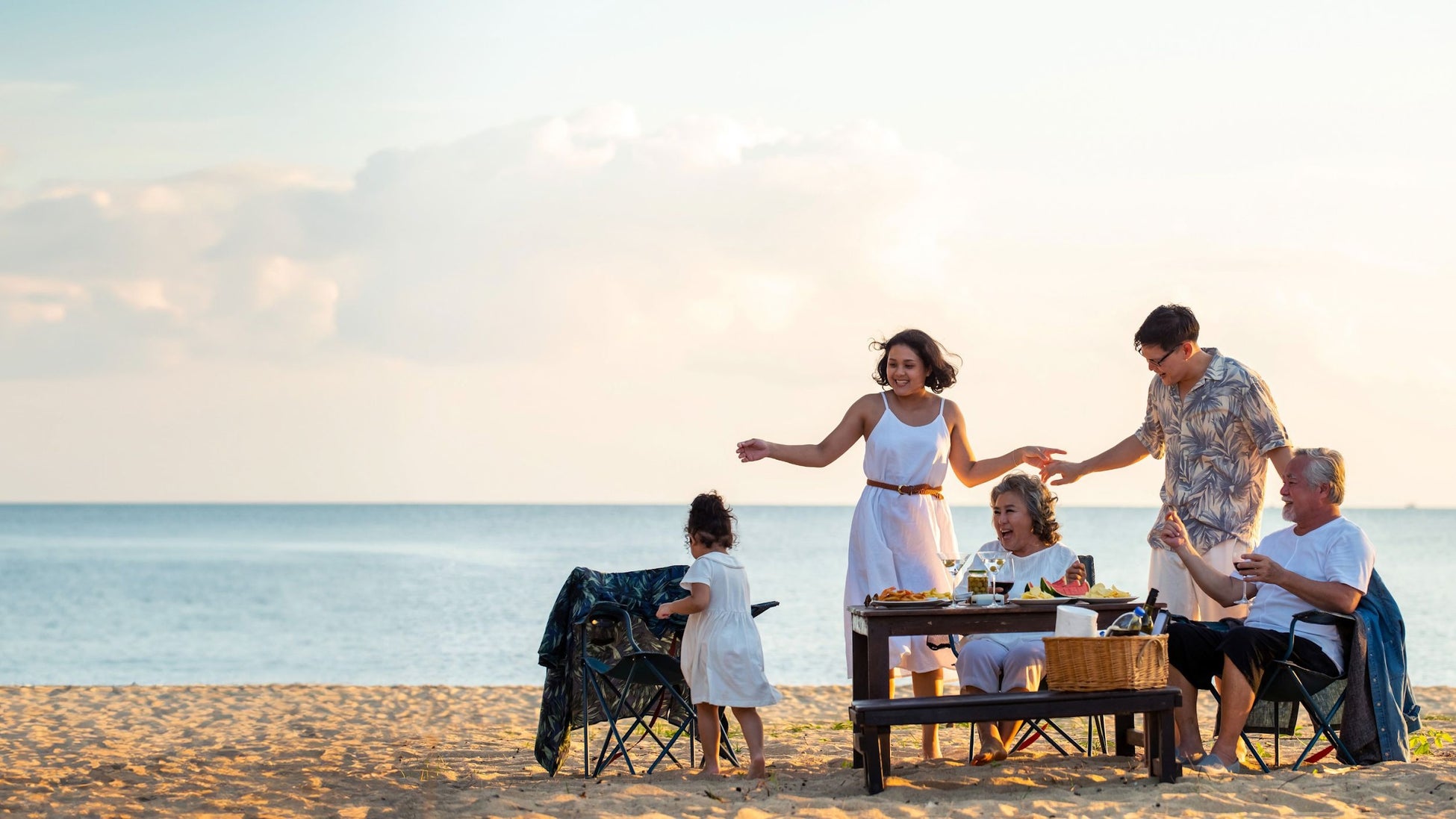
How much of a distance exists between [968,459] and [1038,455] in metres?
0.32

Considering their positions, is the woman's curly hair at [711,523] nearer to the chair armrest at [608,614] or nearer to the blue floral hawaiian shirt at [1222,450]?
the chair armrest at [608,614]

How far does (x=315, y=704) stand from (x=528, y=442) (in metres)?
32.7

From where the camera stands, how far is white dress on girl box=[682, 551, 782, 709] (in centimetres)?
482

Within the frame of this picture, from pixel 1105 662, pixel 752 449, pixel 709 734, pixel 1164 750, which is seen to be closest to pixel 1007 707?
pixel 1105 662

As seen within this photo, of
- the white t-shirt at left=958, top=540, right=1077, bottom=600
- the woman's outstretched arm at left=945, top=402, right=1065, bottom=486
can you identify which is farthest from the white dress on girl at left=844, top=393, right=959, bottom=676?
the white t-shirt at left=958, top=540, right=1077, bottom=600

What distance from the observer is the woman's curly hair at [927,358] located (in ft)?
16.9

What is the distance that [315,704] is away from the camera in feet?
28.5

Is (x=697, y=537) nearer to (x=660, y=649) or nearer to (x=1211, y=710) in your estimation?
(x=660, y=649)

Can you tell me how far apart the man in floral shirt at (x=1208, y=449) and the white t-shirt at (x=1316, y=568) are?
0.22 m

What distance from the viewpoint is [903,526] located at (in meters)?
5.13

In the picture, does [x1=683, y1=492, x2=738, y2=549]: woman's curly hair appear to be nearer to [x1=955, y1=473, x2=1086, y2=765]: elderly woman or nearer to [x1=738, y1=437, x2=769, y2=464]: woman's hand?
[x1=738, y1=437, x2=769, y2=464]: woman's hand

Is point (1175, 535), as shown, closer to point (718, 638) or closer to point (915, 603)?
point (915, 603)

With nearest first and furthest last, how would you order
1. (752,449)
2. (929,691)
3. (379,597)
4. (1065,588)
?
(1065,588), (929,691), (752,449), (379,597)

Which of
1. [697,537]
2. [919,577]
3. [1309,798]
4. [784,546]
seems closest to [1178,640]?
[1309,798]
